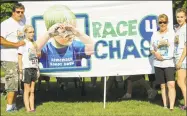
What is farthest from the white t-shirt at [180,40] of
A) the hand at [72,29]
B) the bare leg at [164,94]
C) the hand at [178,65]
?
the hand at [72,29]

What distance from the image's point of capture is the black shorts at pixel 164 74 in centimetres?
704

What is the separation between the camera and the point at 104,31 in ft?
24.5

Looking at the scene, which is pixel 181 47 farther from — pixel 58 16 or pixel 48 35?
pixel 48 35

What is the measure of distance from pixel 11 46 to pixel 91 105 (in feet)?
6.79

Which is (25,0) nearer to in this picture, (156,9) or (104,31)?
(104,31)

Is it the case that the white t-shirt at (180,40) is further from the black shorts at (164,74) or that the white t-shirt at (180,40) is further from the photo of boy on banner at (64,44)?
the photo of boy on banner at (64,44)

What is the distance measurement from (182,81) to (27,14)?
11.1ft

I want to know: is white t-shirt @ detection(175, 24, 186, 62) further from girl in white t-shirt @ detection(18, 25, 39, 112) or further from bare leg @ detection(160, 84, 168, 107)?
girl in white t-shirt @ detection(18, 25, 39, 112)

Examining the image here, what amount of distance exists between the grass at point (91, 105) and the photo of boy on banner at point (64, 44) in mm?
837

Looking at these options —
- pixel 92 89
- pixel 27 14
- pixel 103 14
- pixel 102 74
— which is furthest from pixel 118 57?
pixel 92 89

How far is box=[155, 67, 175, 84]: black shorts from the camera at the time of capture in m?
7.04

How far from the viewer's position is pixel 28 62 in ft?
22.9

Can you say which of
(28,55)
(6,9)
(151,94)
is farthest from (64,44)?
(6,9)

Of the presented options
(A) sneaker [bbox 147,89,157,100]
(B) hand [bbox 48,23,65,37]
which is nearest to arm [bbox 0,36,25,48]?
(B) hand [bbox 48,23,65,37]
